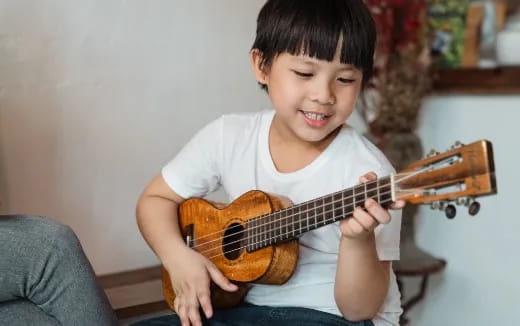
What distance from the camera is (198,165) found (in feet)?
4.59

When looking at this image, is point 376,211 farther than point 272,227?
No

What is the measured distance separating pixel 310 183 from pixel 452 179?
42 centimetres

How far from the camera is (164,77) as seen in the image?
71.1 inches

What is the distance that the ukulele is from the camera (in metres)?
0.84

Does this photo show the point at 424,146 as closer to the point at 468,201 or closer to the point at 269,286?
the point at 269,286

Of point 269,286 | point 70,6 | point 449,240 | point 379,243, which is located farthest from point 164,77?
point 449,240

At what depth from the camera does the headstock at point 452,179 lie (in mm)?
817

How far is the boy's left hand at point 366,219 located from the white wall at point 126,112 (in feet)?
2.91

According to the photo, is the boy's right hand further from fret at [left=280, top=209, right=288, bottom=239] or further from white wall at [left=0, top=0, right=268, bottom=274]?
white wall at [left=0, top=0, right=268, bottom=274]

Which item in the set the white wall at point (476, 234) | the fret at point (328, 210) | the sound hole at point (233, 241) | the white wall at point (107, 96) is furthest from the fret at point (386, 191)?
the white wall at point (476, 234)

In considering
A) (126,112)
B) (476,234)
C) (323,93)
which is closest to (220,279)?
(323,93)

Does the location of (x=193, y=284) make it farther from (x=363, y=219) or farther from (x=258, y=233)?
(x=363, y=219)

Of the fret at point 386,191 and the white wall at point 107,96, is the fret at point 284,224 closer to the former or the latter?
the fret at point 386,191

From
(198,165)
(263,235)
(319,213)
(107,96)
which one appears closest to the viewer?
(319,213)
